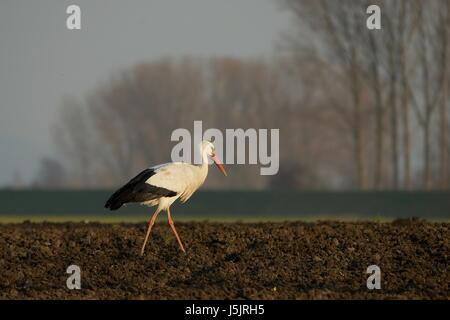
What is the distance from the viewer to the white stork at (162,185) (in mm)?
16109

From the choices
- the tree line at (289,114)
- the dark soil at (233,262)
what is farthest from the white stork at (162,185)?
the tree line at (289,114)

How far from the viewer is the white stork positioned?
52.9ft

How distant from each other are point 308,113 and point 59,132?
33.0m

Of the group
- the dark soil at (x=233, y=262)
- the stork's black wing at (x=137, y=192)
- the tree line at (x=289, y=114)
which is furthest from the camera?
the tree line at (x=289, y=114)

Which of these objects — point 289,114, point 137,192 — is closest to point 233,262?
point 137,192

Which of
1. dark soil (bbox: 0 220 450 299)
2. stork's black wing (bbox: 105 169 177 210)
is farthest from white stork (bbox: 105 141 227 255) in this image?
dark soil (bbox: 0 220 450 299)

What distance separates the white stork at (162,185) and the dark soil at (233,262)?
0.68m

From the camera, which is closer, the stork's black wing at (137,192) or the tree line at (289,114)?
the stork's black wing at (137,192)

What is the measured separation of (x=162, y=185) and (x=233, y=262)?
1.73 m

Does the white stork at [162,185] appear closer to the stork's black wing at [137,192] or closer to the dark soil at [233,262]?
the stork's black wing at [137,192]

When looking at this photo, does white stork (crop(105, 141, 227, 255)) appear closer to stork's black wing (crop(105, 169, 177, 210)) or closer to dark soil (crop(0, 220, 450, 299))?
stork's black wing (crop(105, 169, 177, 210))

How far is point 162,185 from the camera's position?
16.4 m

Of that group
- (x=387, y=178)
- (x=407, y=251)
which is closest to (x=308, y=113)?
(x=387, y=178)

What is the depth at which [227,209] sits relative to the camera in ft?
127
